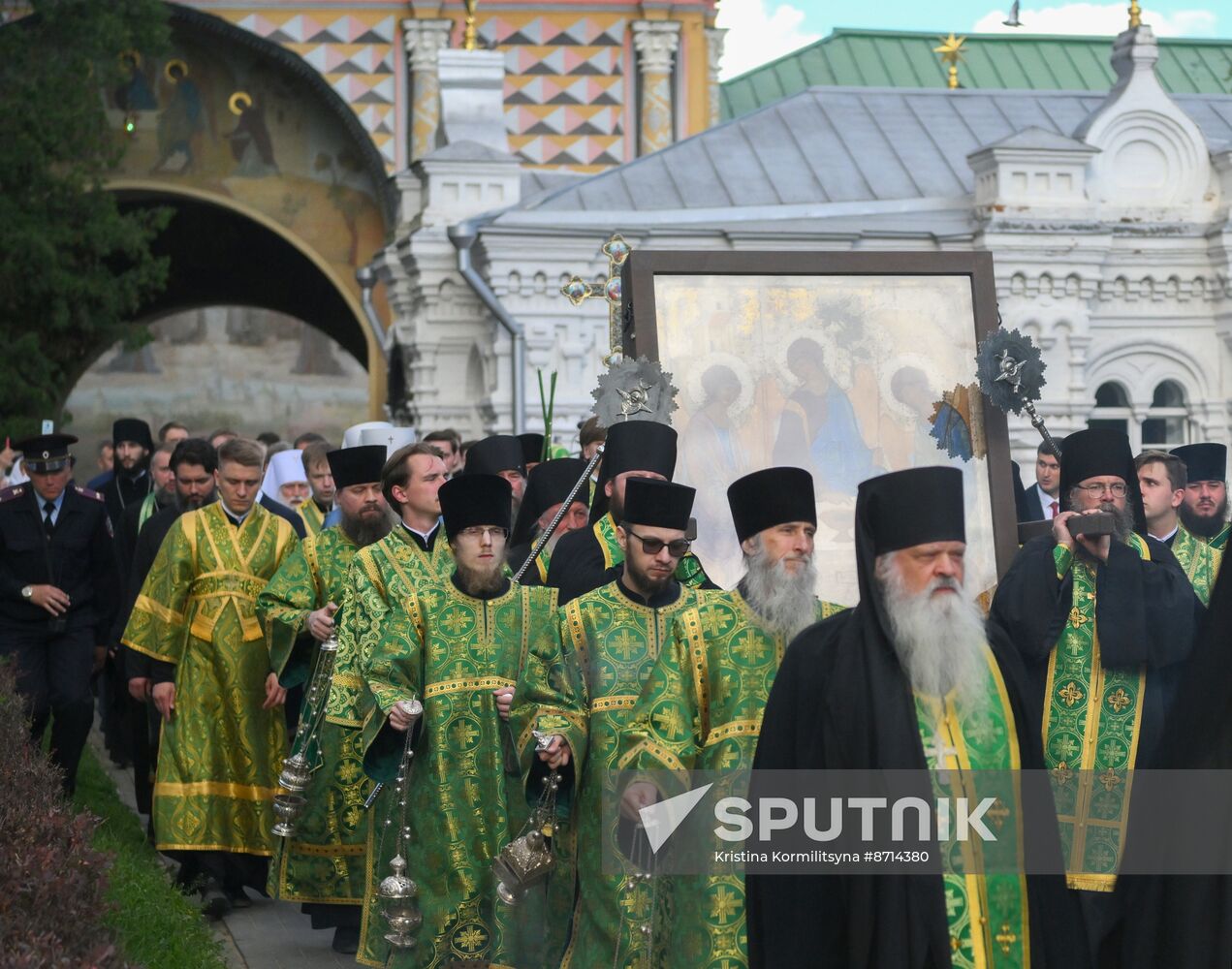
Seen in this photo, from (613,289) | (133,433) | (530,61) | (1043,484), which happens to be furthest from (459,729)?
(530,61)

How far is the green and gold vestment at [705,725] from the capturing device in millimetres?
4664

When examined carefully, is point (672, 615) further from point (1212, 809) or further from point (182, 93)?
point (182, 93)

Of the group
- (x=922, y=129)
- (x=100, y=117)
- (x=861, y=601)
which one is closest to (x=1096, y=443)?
(x=861, y=601)

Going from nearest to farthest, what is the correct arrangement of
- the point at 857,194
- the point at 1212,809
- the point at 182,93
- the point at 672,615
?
the point at 1212,809
the point at 672,615
the point at 857,194
the point at 182,93

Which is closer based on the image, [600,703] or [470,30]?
[600,703]

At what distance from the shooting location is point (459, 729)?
5961mm

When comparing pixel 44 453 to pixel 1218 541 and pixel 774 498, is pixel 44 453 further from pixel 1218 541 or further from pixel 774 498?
pixel 1218 541

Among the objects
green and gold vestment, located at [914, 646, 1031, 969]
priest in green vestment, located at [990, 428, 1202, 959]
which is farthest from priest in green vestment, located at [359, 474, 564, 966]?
green and gold vestment, located at [914, 646, 1031, 969]

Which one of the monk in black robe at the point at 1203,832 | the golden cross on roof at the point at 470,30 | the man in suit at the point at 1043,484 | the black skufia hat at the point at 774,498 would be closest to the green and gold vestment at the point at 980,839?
the monk in black robe at the point at 1203,832

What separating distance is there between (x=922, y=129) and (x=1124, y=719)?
12937mm

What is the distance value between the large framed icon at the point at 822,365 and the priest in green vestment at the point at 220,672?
1729 mm

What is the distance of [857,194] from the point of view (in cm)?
1681

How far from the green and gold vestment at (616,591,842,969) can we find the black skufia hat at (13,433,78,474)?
4.28 meters

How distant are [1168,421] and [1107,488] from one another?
32.3 feet
